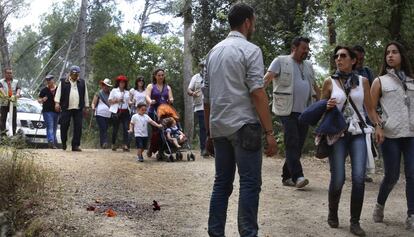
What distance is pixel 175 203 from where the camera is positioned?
22.5 feet

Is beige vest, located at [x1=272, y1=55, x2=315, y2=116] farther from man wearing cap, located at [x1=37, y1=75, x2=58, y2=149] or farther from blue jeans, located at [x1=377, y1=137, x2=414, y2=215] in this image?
man wearing cap, located at [x1=37, y1=75, x2=58, y2=149]

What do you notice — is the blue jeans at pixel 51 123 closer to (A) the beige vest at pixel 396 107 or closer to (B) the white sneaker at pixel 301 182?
(B) the white sneaker at pixel 301 182

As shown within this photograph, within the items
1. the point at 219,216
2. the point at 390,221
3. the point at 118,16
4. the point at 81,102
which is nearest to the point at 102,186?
the point at 219,216

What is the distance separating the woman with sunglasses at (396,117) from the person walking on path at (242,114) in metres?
1.73

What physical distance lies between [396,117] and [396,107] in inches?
5.1

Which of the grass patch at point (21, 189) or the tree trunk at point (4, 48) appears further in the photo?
the tree trunk at point (4, 48)

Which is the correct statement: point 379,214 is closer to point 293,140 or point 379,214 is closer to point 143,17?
point 293,140

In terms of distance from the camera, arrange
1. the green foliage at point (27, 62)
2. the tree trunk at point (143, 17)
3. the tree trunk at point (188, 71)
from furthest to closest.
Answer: the green foliage at point (27, 62)
the tree trunk at point (143, 17)
the tree trunk at point (188, 71)

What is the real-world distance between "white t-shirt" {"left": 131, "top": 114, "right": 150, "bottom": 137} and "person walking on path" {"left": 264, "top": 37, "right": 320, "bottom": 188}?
172 inches

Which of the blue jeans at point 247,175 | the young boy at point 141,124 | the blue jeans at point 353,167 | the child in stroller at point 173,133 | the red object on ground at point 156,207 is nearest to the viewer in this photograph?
the blue jeans at point 247,175

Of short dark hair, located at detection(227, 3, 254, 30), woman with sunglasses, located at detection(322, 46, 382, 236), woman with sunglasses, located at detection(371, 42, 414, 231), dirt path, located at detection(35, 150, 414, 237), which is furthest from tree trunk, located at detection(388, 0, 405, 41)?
short dark hair, located at detection(227, 3, 254, 30)

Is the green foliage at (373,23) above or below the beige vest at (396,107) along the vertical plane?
above

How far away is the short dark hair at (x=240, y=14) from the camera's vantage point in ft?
15.5

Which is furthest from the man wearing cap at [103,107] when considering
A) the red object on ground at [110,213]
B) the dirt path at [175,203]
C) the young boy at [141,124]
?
the red object on ground at [110,213]
